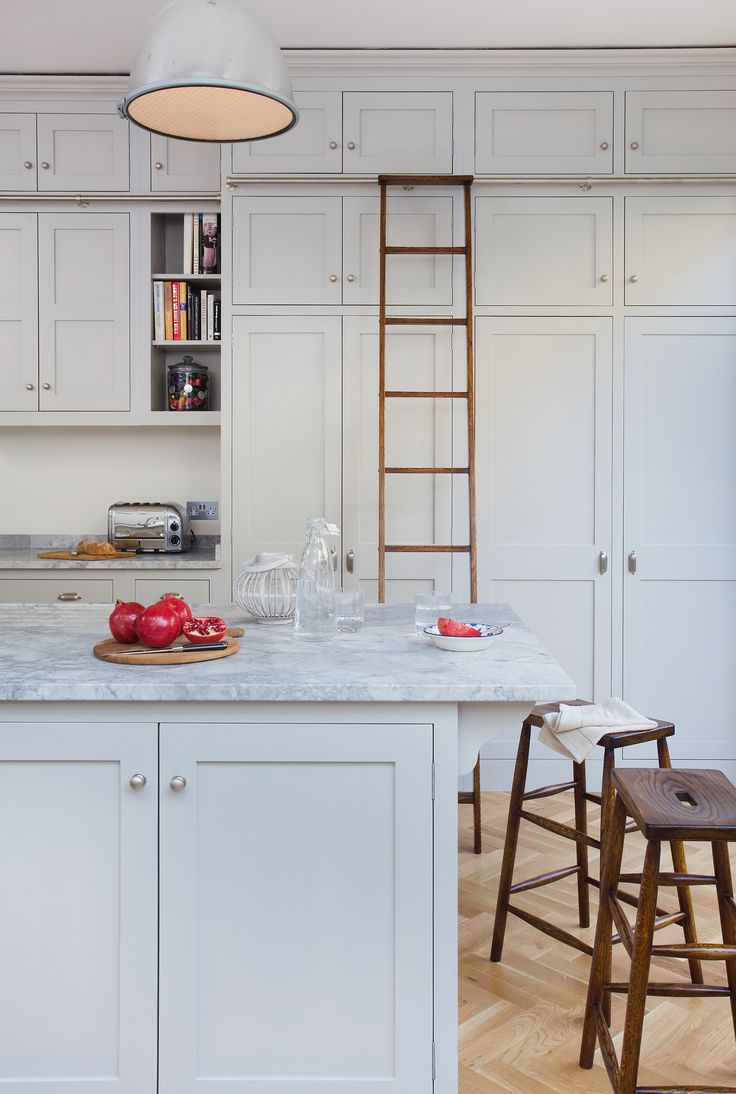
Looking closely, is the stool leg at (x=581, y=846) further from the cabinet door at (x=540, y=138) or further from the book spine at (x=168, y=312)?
the book spine at (x=168, y=312)

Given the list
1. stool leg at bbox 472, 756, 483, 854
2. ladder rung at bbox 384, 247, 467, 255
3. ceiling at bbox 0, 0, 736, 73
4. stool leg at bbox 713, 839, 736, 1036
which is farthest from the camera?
ladder rung at bbox 384, 247, 467, 255

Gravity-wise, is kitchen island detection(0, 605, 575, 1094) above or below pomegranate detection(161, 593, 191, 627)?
below

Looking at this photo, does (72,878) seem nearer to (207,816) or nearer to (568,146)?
(207,816)

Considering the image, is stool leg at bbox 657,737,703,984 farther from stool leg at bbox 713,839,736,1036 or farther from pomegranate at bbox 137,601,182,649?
pomegranate at bbox 137,601,182,649

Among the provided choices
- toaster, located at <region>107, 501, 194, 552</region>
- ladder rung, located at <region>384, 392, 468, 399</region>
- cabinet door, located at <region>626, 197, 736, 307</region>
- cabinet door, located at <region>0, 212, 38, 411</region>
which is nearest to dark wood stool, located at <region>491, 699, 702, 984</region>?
ladder rung, located at <region>384, 392, 468, 399</region>

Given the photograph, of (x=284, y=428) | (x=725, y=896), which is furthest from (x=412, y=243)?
(x=725, y=896)

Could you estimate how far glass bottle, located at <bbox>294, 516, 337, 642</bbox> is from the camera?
75.7 inches

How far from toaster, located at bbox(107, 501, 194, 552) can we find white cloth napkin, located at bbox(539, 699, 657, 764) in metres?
2.23

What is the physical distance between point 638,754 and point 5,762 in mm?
2708

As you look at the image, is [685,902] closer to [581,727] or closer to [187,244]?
[581,727]

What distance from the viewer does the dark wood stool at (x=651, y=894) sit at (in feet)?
4.87

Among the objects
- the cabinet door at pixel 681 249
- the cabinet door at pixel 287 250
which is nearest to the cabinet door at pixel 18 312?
the cabinet door at pixel 287 250

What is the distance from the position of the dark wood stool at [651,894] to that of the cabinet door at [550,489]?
67.9 inches

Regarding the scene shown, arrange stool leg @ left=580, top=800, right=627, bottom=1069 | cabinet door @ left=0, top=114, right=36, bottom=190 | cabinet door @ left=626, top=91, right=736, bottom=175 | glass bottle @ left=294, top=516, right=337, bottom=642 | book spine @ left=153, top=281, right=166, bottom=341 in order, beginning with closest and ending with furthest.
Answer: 1. stool leg @ left=580, top=800, right=627, bottom=1069
2. glass bottle @ left=294, top=516, right=337, bottom=642
3. cabinet door @ left=626, top=91, right=736, bottom=175
4. cabinet door @ left=0, top=114, right=36, bottom=190
5. book spine @ left=153, top=281, right=166, bottom=341
